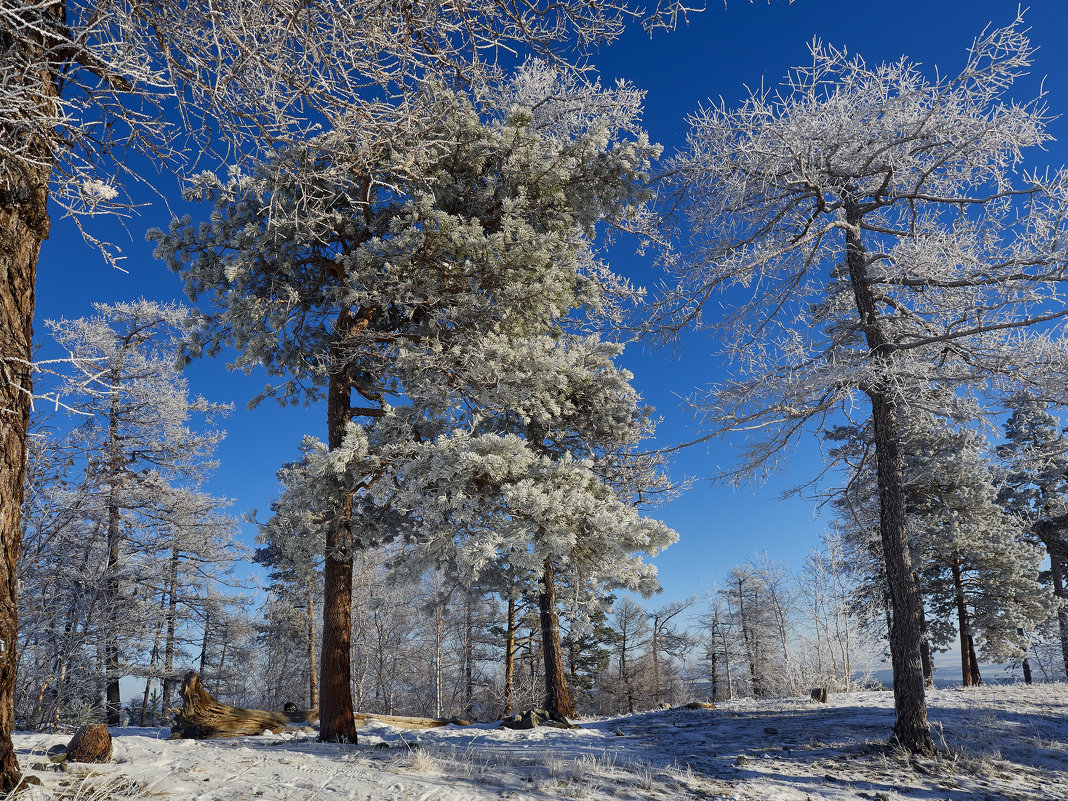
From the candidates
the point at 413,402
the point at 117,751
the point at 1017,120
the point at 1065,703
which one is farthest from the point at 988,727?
the point at 117,751

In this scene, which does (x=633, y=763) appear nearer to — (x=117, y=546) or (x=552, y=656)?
(x=552, y=656)

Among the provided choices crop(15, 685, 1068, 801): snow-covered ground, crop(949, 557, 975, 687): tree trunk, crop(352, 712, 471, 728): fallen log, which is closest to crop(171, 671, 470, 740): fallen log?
crop(352, 712, 471, 728): fallen log

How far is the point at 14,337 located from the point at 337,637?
6080 mm

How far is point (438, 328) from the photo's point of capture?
28.4 feet

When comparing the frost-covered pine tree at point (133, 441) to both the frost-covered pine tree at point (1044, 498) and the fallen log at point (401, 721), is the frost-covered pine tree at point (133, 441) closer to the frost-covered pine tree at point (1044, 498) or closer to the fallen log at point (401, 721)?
the fallen log at point (401, 721)

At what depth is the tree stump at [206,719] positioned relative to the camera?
32.1 ft

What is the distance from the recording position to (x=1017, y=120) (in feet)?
24.0

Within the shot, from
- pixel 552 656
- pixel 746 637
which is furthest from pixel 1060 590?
pixel 552 656

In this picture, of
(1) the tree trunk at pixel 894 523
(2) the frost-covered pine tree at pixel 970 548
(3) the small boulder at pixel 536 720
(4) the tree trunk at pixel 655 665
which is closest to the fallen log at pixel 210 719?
(3) the small boulder at pixel 536 720

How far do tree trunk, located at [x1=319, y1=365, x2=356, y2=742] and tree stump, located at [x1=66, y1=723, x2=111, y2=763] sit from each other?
3297 millimetres

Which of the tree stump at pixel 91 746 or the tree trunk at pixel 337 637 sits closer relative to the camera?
the tree stump at pixel 91 746

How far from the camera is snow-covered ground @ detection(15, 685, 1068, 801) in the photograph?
460 cm

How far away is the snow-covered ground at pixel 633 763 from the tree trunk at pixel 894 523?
45cm

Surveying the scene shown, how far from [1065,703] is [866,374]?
8860 mm
